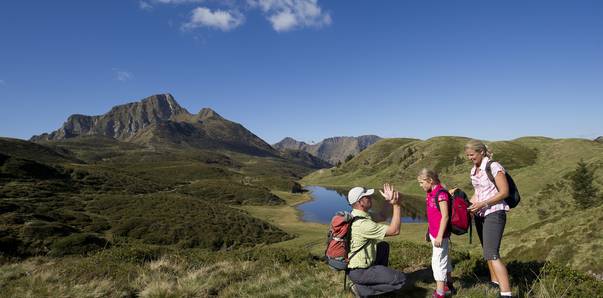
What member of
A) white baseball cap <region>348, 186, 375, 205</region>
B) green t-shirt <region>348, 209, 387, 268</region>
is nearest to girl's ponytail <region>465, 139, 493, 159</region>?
white baseball cap <region>348, 186, 375, 205</region>

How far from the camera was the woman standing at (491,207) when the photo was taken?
7.11m

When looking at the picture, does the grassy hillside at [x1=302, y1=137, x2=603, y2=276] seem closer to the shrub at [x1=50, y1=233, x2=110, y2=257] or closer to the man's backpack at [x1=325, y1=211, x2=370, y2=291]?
the man's backpack at [x1=325, y1=211, x2=370, y2=291]

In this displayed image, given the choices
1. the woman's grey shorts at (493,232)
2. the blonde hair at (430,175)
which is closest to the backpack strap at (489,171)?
the woman's grey shorts at (493,232)

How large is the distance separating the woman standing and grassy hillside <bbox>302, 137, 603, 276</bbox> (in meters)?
15.0

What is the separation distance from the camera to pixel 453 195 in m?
7.76

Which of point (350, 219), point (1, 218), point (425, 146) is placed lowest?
point (1, 218)

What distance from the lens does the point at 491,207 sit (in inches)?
291

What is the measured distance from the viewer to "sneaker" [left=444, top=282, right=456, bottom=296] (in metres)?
7.86

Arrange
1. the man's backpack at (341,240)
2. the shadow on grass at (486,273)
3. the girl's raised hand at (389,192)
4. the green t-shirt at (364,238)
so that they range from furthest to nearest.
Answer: the shadow on grass at (486,273) < the man's backpack at (341,240) < the green t-shirt at (364,238) < the girl's raised hand at (389,192)

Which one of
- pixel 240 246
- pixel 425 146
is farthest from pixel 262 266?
pixel 425 146

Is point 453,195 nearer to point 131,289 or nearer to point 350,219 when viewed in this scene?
point 350,219

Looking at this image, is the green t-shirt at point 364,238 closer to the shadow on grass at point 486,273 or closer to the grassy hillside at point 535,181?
the shadow on grass at point 486,273

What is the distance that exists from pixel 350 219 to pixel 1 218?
47207 millimetres

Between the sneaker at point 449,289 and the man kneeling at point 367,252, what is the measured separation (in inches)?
52.3
